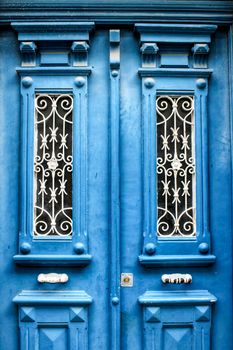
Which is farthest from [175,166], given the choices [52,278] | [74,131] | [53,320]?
[53,320]

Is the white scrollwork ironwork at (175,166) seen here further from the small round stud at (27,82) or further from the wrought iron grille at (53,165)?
the small round stud at (27,82)

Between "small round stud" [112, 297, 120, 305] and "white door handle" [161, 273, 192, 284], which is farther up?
"white door handle" [161, 273, 192, 284]

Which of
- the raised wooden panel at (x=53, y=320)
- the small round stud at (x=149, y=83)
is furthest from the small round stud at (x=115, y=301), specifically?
the small round stud at (x=149, y=83)

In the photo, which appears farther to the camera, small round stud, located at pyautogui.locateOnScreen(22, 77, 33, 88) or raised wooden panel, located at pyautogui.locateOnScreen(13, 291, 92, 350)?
small round stud, located at pyautogui.locateOnScreen(22, 77, 33, 88)

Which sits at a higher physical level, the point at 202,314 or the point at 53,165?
the point at 53,165

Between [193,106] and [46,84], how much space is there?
106cm

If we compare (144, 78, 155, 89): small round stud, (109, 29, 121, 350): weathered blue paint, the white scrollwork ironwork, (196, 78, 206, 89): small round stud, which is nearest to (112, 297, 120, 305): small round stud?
(109, 29, 121, 350): weathered blue paint

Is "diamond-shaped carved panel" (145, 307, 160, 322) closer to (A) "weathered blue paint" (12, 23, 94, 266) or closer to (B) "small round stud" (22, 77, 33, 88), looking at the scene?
(A) "weathered blue paint" (12, 23, 94, 266)

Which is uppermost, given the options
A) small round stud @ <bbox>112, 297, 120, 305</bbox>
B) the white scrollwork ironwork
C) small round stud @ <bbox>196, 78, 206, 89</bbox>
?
small round stud @ <bbox>196, 78, 206, 89</bbox>

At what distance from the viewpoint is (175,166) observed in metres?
3.77

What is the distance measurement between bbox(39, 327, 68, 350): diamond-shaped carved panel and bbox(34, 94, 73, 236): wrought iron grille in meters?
0.67

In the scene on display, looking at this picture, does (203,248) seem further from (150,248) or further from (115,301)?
(115,301)

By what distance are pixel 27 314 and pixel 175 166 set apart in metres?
1.45

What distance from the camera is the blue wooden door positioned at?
12.1ft
